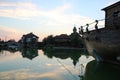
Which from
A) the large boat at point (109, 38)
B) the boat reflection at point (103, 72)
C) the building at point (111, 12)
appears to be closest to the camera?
the boat reflection at point (103, 72)

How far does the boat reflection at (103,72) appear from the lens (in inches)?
446

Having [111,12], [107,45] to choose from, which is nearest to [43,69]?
[107,45]

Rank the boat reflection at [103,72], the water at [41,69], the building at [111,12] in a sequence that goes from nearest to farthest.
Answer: the water at [41,69] < the boat reflection at [103,72] < the building at [111,12]

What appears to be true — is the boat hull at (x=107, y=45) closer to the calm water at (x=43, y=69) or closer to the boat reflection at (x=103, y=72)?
the boat reflection at (x=103, y=72)

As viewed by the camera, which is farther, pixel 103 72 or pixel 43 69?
pixel 43 69

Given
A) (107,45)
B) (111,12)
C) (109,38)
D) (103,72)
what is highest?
(111,12)

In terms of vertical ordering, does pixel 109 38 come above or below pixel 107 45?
above

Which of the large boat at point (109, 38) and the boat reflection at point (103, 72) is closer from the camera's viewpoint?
the boat reflection at point (103, 72)

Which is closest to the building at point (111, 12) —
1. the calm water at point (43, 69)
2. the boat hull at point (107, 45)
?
the boat hull at point (107, 45)

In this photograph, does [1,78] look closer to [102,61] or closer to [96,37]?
[96,37]

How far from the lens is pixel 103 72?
1311cm

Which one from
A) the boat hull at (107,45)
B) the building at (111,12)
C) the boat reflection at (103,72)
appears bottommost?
the boat reflection at (103,72)

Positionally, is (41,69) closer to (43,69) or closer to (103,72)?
(43,69)

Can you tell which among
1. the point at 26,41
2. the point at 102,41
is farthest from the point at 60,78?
the point at 26,41
